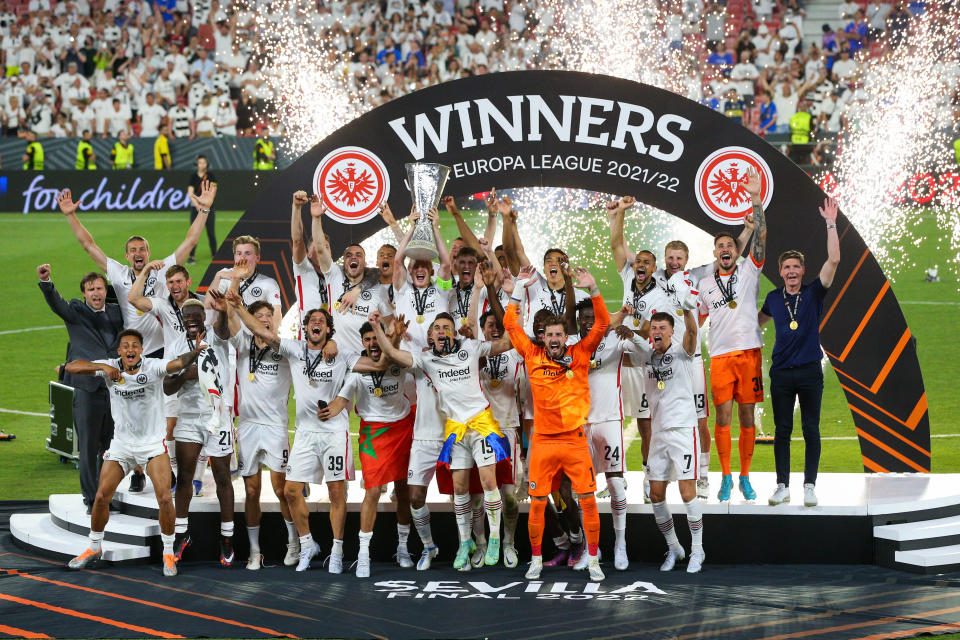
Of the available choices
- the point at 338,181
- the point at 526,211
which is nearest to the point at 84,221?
the point at 526,211

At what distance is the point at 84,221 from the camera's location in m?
22.5

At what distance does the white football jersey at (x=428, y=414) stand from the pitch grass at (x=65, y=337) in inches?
136

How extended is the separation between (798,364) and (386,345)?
2.81 meters

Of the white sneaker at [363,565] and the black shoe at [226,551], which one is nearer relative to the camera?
the white sneaker at [363,565]

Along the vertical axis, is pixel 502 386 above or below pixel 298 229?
below

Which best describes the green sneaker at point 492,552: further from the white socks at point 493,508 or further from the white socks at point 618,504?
the white socks at point 618,504

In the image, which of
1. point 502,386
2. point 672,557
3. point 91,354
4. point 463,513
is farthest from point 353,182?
point 672,557

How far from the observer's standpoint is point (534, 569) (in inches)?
317

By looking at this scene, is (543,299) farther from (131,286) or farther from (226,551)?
(131,286)

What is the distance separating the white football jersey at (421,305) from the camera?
8820 mm

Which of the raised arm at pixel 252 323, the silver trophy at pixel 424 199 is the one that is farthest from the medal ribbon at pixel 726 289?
the raised arm at pixel 252 323

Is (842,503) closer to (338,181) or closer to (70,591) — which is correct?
(338,181)

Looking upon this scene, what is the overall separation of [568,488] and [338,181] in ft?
10.5

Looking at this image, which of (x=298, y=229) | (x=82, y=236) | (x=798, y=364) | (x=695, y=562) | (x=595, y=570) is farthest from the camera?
(x=82, y=236)
